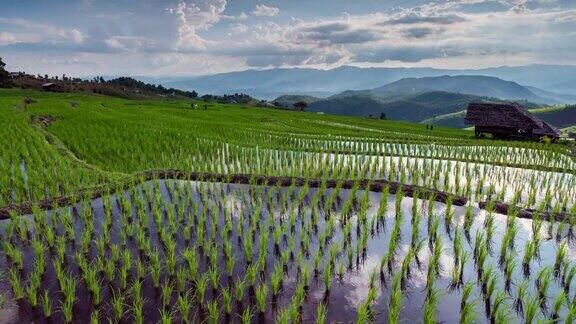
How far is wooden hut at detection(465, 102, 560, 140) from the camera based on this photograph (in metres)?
35.9

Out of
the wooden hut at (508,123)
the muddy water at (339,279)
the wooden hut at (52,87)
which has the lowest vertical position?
the muddy water at (339,279)

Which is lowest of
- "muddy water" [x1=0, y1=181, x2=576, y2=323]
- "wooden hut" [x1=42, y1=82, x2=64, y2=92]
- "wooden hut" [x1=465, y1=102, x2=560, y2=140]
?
"muddy water" [x1=0, y1=181, x2=576, y2=323]

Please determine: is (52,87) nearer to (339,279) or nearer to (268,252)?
(268,252)

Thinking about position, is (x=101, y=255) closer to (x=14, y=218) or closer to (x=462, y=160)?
(x=14, y=218)

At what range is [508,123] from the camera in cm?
3603

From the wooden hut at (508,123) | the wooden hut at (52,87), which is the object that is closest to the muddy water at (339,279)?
the wooden hut at (508,123)

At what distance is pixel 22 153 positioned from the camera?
44.7ft

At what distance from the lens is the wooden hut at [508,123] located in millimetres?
35875

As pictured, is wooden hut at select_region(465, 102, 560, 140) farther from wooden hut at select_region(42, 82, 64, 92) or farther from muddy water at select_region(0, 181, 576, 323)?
wooden hut at select_region(42, 82, 64, 92)

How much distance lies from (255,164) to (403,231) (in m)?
7.69

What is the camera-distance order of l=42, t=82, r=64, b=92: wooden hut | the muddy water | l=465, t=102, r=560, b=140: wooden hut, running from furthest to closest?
1. l=42, t=82, r=64, b=92: wooden hut
2. l=465, t=102, r=560, b=140: wooden hut
3. the muddy water

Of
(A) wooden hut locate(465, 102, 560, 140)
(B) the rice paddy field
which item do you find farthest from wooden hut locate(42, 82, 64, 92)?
(B) the rice paddy field

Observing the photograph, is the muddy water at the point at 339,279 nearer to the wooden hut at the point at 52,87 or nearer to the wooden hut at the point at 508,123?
the wooden hut at the point at 508,123

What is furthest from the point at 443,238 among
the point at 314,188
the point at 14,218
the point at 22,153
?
the point at 22,153
